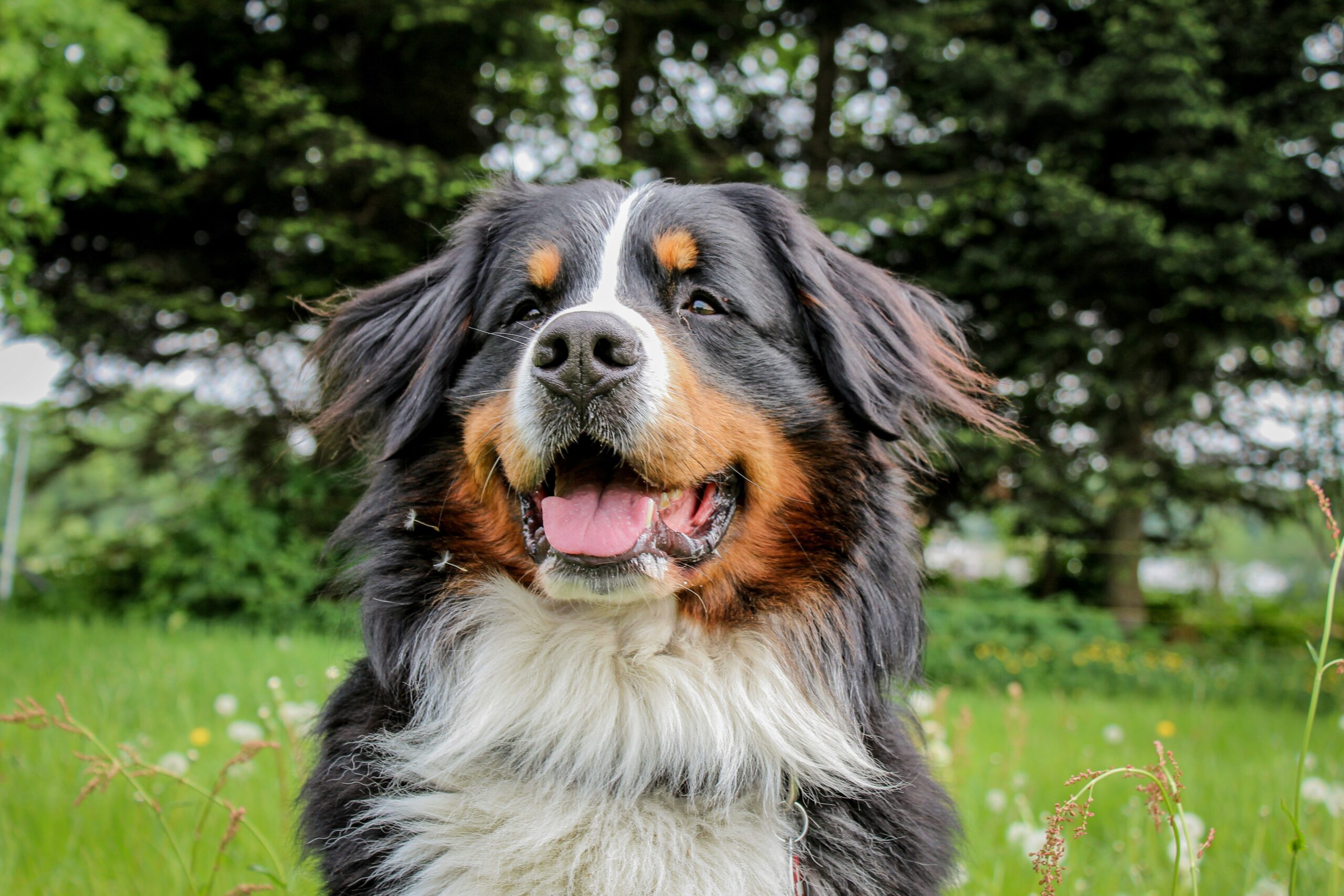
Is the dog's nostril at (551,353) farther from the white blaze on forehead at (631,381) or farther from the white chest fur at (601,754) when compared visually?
the white chest fur at (601,754)

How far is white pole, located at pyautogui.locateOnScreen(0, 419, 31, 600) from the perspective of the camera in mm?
10766

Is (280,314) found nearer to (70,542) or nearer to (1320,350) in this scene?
(70,542)

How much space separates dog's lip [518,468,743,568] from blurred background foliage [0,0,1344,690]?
23.9ft

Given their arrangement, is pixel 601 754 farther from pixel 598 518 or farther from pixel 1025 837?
pixel 1025 837

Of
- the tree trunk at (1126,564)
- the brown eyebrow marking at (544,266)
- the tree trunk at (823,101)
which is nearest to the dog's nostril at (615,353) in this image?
the brown eyebrow marking at (544,266)

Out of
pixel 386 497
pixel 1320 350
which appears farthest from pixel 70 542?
pixel 1320 350

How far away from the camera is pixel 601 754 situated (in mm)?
2176

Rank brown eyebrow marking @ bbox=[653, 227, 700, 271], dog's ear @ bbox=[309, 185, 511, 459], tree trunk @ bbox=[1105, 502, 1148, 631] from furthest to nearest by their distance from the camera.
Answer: tree trunk @ bbox=[1105, 502, 1148, 631], dog's ear @ bbox=[309, 185, 511, 459], brown eyebrow marking @ bbox=[653, 227, 700, 271]

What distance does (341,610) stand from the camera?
2973 mm

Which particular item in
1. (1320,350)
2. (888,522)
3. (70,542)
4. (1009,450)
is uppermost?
(888,522)

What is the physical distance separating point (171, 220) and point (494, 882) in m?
10.6

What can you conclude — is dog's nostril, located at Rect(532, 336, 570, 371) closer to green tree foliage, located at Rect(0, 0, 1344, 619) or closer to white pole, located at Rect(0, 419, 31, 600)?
green tree foliage, located at Rect(0, 0, 1344, 619)

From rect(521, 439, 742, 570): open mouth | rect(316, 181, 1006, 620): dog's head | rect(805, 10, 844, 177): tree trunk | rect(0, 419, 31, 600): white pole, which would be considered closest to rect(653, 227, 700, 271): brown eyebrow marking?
rect(316, 181, 1006, 620): dog's head

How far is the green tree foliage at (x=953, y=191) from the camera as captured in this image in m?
9.33
